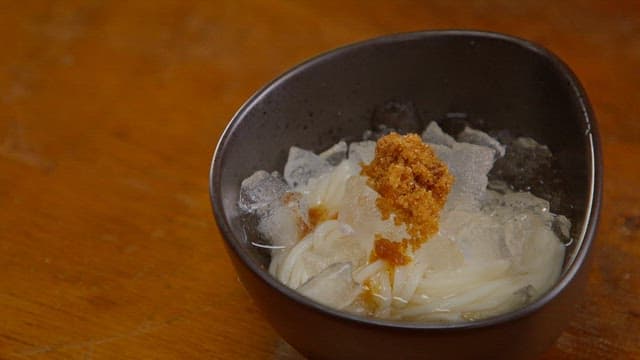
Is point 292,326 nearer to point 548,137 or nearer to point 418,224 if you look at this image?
point 418,224

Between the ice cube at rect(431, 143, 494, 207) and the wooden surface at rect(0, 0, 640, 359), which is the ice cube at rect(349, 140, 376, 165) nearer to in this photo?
the ice cube at rect(431, 143, 494, 207)

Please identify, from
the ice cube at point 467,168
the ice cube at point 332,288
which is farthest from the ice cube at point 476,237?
the ice cube at point 332,288

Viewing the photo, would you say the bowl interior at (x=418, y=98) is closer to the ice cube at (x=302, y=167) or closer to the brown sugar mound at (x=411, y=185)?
the ice cube at (x=302, y=167)

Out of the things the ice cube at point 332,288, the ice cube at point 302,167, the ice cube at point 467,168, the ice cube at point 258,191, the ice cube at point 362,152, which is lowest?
the ice cube at point 332,288

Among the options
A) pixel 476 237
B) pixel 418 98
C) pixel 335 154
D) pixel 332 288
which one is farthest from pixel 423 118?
pixel 332 288

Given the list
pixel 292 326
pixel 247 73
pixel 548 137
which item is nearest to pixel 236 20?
pixel 247 73

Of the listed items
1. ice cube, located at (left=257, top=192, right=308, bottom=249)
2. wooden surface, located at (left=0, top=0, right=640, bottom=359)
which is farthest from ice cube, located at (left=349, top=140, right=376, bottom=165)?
wooden surface, located at (left=0, top=0, right=640, bottom=359)
